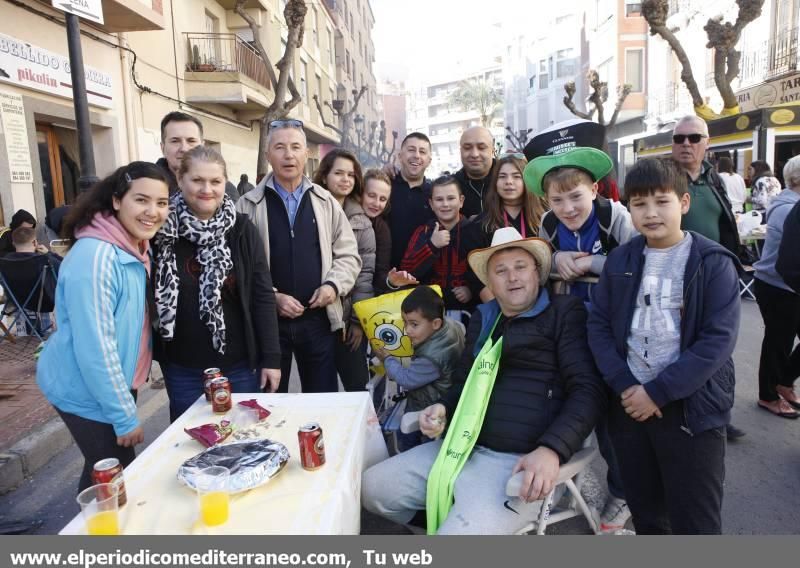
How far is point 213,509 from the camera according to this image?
163cm

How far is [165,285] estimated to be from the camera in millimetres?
2488

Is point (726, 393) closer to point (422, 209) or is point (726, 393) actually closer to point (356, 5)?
point (422, 209)

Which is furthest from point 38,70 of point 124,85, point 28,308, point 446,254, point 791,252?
point 791,252

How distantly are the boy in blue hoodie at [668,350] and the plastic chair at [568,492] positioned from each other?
0.54ft

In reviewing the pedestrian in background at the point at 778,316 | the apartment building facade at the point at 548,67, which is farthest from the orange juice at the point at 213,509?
the apartment building facade at the point at 548,67

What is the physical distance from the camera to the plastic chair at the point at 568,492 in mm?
2123

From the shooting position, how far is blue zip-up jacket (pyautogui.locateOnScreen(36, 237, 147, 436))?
2.05 metres

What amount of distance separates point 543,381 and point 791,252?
1861 millimetres

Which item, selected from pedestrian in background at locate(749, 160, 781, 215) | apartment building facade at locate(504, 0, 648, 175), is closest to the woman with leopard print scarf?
pedestrian in background at locate(749, 160, 781, 215)

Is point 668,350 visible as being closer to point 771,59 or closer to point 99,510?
point 99,510

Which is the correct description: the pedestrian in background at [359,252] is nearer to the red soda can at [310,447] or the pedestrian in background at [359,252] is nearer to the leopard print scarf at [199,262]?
the leopard print scarf at [199,262]

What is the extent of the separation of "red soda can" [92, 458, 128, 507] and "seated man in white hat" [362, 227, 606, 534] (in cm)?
102
